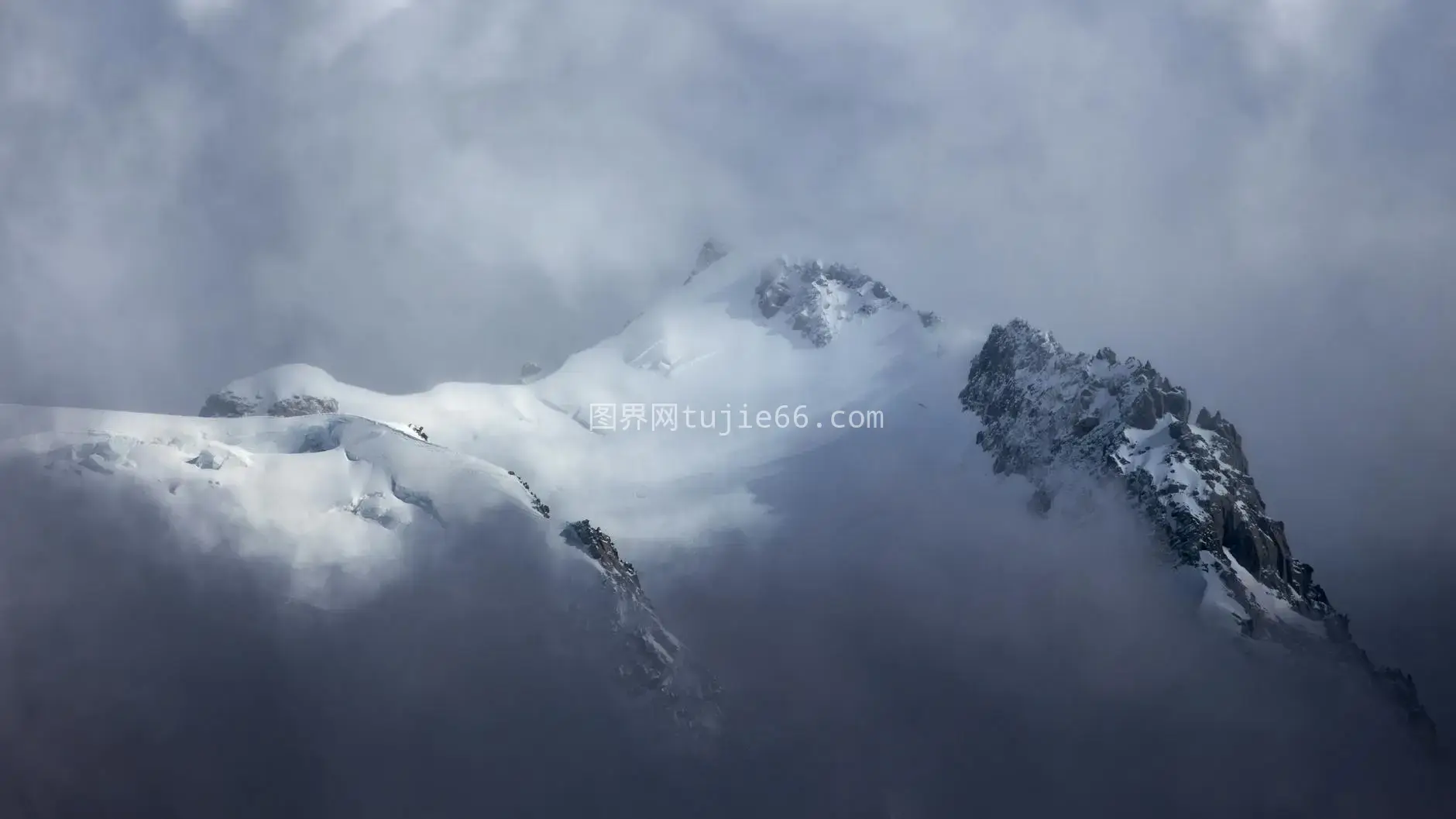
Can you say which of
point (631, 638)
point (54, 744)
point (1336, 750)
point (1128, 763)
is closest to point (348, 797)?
point (54, 744)

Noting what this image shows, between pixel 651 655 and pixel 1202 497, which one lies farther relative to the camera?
pixel 1202 497

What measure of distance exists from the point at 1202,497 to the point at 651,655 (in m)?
89.8

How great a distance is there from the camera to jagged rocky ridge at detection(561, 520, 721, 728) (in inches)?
4865

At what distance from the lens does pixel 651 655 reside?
125 metres

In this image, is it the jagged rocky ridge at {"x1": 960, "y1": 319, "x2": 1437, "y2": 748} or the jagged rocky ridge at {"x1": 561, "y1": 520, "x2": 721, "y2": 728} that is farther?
the jagged rocky ridge at {"x1": 960, "y1": 319, "x2": 1437, "y2": 748}

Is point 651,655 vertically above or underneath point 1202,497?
underneath

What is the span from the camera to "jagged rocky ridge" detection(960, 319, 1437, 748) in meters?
165

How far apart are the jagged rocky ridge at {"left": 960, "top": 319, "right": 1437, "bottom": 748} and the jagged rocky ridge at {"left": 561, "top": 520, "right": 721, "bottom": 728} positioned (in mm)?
74481

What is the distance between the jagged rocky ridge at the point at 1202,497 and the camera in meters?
165

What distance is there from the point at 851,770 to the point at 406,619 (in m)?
55.9

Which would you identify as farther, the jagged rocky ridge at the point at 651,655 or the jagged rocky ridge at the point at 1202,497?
the jagged rocky ridge at the point at 1202,497

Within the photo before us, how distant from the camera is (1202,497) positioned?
174375 millimetres

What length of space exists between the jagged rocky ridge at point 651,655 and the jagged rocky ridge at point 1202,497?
74481 millimetres

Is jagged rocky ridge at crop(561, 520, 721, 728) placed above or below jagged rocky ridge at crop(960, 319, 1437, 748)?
below
